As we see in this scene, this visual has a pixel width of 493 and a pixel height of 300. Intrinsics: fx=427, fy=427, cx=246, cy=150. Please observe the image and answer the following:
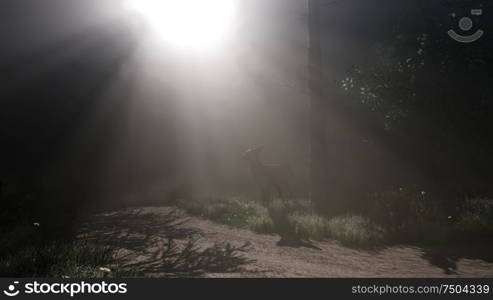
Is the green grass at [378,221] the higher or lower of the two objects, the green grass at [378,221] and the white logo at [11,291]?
the lower

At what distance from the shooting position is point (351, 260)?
764cm

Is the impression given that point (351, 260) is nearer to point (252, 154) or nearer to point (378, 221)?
point (378, 221)

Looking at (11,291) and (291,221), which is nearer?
(11,291)

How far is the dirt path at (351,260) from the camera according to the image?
21.8ft

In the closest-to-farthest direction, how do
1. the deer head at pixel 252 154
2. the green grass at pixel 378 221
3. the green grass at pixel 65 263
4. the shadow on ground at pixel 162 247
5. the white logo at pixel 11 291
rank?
the white logo at pixel 11 291, the green grass at pixel 65 263, the shadow on ground at pixel 162 247, the green grass at pixel 378 221, the deer head at pixel 252 154

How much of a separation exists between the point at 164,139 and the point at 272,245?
13.3 meters

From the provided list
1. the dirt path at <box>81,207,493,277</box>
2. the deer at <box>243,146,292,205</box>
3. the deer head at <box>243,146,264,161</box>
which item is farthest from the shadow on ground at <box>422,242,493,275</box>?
the deer head at <box>243,146,264,161</box>

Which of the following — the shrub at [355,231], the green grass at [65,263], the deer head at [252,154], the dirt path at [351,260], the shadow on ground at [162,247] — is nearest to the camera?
the green grass at [65,263]

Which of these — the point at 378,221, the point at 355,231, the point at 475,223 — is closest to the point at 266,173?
the point at 378,221

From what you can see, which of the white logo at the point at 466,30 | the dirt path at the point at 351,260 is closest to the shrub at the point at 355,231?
the dirt path at the point at 351,260

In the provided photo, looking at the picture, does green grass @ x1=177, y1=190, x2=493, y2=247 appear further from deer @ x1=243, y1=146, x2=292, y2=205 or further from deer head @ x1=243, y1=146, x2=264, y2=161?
deer head @ x1=243, y1=146, x2=264, y2=161

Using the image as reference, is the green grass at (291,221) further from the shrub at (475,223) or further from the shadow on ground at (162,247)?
the shrub at (475,223)

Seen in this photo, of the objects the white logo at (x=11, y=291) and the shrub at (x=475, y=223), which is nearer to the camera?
the white logo at (x=11, y=291)

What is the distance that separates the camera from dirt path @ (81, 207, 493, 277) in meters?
6.66
